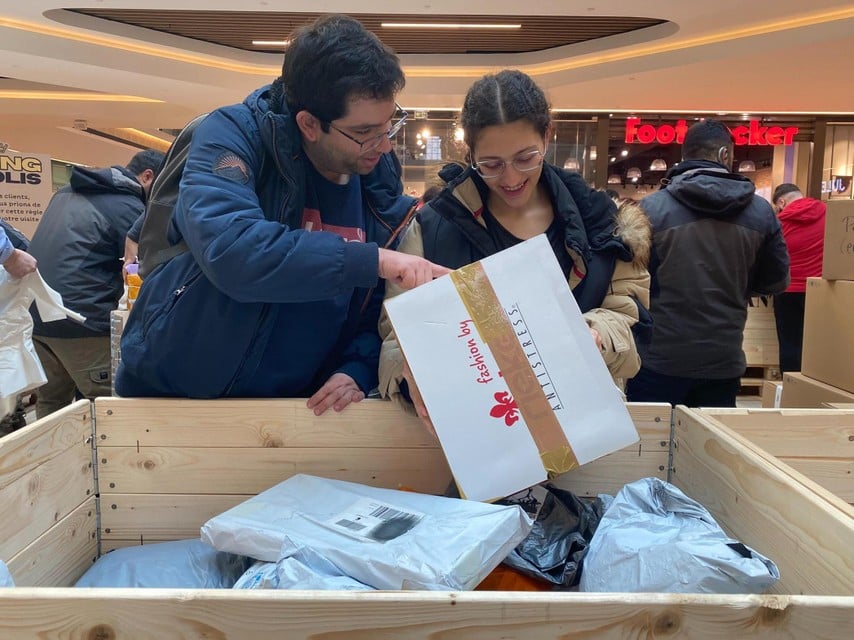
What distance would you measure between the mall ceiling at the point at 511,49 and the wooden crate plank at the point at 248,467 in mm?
4842

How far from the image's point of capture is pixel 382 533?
3.03ft

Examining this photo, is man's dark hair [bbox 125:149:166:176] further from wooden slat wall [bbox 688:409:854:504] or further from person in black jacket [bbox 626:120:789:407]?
wooden slat wall [bbox 688:409:854:504]

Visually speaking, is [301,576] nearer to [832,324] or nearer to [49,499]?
[49,499]

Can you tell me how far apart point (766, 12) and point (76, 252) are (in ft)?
17.4

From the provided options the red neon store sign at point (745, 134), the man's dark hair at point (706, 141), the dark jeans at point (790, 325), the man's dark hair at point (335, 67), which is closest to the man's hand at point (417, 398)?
the man's dark hair at point (335, 67)

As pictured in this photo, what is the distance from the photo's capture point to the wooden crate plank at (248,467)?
48.3 inches

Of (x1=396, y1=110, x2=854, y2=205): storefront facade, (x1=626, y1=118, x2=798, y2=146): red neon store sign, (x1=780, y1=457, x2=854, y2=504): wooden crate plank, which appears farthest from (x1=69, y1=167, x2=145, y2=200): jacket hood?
(x1=626, y1=118, x2=798, y2=146): red neon store sign

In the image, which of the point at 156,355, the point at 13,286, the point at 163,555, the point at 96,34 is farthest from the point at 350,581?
the point at 96,34

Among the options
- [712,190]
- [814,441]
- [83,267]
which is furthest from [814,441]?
[83,267]

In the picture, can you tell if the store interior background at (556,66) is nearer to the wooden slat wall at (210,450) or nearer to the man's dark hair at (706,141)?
the man's dark hair at (706,141)

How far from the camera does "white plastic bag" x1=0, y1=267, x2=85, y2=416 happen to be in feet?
6.73

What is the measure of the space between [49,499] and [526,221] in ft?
3.36

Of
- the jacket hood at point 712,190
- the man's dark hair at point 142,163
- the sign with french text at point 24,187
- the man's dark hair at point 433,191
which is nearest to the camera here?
the man's dark hair at point 433,191

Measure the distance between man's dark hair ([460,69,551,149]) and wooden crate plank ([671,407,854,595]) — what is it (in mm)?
638
